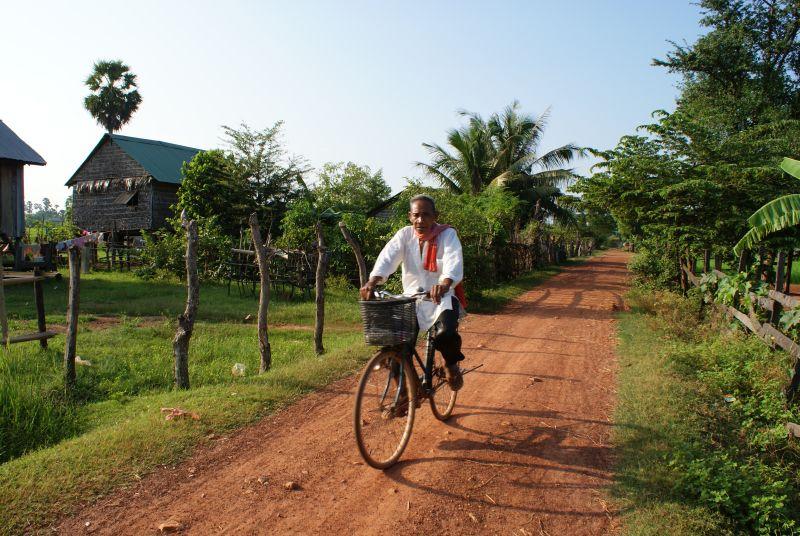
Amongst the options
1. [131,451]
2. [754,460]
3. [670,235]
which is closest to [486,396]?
[754,460]

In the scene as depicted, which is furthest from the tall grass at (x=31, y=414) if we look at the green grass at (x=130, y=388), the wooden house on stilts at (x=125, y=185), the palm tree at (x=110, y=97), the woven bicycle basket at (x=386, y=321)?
the palm tree at (x=110, y=97)

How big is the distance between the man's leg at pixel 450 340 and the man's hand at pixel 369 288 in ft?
1.85

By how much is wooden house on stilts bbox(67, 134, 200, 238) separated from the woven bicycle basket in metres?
26.9

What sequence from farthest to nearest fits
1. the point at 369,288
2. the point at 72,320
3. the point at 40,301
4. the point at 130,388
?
the point at 40,301, the point at 130,388, the point at 72,320, the point at 369,288

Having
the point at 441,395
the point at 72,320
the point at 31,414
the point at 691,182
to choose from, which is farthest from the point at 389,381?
the point at 691,182

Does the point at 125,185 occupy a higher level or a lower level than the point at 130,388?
higher

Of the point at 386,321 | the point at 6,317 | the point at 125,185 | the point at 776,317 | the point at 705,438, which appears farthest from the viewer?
the point at 125,185

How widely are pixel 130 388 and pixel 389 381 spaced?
487 centimetres

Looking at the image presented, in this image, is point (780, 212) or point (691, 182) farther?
point (691, 182)

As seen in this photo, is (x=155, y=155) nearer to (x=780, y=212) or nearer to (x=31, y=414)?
(x=31, y=414)

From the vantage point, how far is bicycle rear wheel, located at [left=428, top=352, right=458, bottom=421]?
15.7ft

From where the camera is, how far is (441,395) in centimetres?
540

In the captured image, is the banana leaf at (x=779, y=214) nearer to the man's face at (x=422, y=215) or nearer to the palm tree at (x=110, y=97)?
the man's face at (x=422, y=215)

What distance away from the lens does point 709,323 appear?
1000 cm
